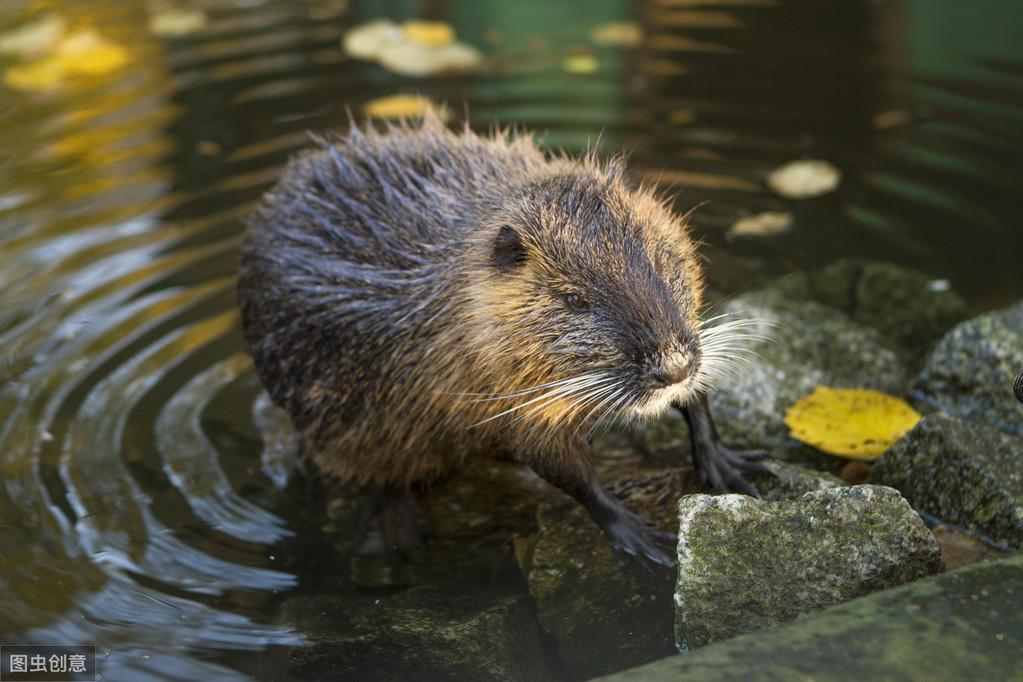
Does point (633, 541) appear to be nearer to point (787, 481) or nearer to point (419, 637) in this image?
point (787, 481)

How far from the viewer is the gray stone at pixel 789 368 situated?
4129 mm

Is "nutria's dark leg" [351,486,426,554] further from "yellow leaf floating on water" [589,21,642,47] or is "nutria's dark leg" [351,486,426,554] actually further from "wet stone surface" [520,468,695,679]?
"yellow leaf floating on water" [589,21,642,47]

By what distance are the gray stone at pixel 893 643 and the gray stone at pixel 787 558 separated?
303mm

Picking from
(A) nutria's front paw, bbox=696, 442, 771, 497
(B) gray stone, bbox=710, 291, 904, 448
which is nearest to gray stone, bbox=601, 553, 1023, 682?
(A) nutria's front paw, bbox=696, 442, 771, 497

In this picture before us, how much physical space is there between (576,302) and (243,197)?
3.13 metres

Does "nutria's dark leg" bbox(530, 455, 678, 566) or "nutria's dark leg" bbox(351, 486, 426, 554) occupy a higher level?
"nutria's dark leg" bbox(530, 455, 678, 566)

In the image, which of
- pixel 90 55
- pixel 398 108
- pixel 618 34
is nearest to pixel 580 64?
pixel 618 34

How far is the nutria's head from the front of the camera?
10.3ft

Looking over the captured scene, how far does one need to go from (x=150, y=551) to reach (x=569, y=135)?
3.49m

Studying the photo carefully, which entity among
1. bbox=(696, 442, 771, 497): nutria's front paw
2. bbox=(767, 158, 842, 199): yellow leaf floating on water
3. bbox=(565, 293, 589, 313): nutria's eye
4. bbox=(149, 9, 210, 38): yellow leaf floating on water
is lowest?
bbox=(696, 442, 771, 497): nutria's front paw

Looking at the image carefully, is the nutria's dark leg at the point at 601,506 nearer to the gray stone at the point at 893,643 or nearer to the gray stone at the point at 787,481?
the gray stone at the point at 787,481

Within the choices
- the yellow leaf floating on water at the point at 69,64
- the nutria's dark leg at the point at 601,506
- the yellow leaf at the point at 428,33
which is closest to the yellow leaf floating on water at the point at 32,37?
the yellow leaf floating on water at the point at 69,64

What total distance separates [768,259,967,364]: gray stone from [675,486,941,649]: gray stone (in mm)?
1623

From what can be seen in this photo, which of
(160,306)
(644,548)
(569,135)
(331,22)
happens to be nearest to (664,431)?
(644,548)
